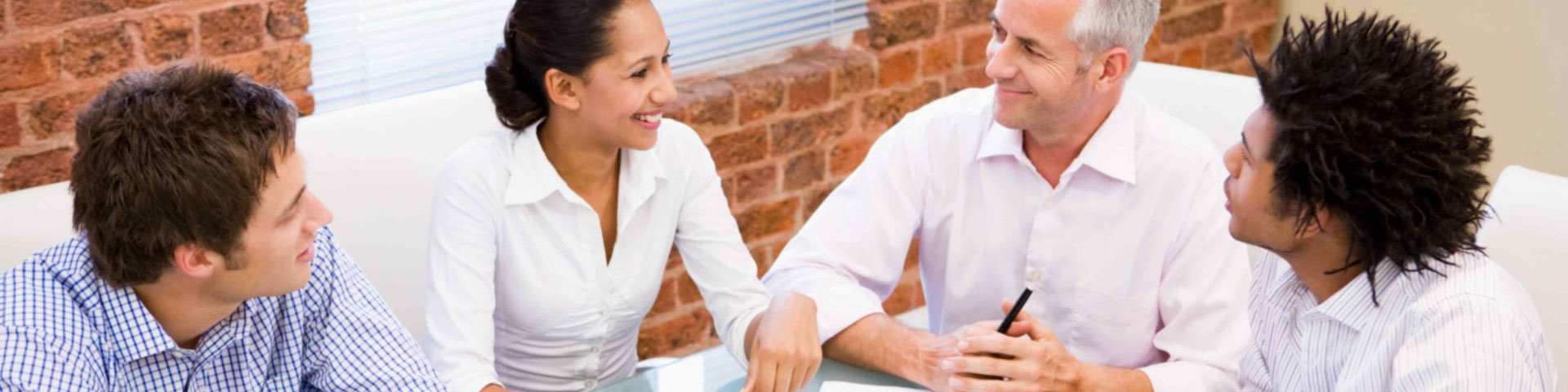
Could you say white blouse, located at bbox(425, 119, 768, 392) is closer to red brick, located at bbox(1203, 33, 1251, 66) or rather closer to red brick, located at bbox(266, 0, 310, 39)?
red brick, located at bbox(266, 0, 310, 39)

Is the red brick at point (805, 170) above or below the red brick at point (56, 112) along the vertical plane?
below

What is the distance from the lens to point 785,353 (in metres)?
1.67

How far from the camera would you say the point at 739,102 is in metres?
2.76

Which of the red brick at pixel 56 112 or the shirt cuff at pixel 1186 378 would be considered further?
the red brick at pixel 56 112

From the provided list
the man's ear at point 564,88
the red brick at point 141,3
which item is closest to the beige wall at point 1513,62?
the man's ear at point 564,88

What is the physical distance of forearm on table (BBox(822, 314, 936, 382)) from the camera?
1730 millimetres

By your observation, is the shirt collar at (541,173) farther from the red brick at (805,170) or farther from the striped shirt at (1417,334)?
the red brick at (805,170)

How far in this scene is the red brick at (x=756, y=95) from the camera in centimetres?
276

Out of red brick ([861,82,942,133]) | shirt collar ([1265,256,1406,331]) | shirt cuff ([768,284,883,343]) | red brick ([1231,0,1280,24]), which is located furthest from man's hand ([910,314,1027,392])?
red brick ([1231,0,1280,24])

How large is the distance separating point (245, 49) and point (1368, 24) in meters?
1.62

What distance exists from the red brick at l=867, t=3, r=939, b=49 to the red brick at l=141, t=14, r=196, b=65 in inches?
50.3

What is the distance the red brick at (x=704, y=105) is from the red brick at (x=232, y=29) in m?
0.73

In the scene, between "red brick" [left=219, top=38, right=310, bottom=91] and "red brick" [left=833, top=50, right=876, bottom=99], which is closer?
"red brick" [left=219, top=38, right=310, bottom=91]

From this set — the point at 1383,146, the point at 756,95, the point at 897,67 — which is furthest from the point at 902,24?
the point at 1383,146
